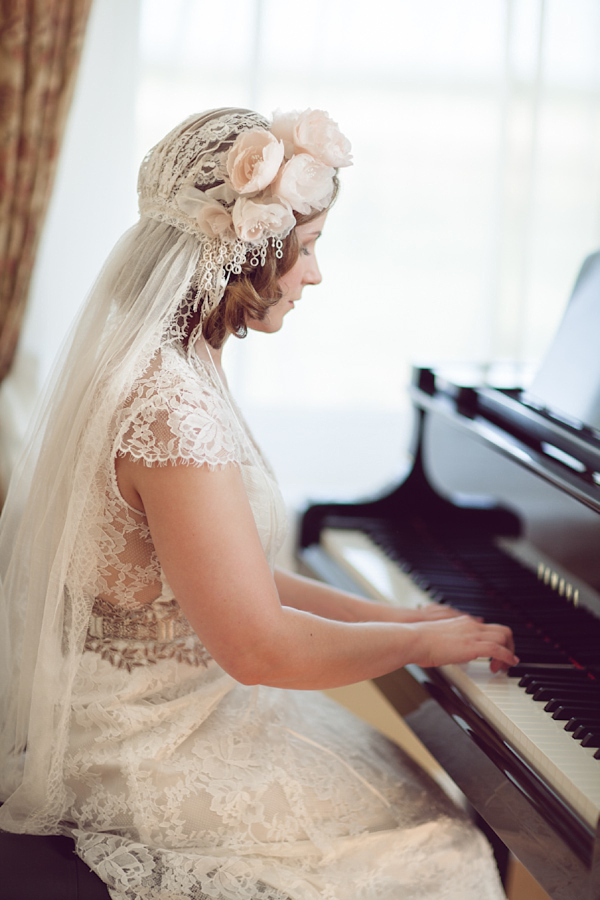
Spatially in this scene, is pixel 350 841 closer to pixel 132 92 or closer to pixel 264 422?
pixel 264 422

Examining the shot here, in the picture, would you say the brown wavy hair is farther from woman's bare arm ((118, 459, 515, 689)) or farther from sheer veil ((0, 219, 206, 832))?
woman's bare arm ((118, 459, 515, 689))

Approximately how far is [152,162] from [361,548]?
111 centimetres

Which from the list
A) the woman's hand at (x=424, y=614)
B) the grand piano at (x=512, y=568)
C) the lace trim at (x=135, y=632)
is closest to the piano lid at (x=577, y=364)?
the grand piano at (x=512, y=568)

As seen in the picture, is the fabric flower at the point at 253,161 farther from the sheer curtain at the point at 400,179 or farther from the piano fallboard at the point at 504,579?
the sheer curtain at the point at 400,179

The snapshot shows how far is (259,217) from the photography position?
1343 millimetres

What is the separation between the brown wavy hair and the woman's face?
13mm

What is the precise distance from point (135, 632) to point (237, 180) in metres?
0.69

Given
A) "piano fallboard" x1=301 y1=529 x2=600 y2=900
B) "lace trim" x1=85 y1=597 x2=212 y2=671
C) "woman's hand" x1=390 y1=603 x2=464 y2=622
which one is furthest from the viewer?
"woman's hand" x1=390 y1=603 x2=464 y2=622

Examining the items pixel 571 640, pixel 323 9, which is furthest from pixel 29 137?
pixel 571 640

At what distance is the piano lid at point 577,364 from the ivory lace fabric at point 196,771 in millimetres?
712

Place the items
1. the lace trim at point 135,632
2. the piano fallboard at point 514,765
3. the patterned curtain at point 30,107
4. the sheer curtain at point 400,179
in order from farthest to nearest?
1. the sheer curtain at point 400,179
2. the patterned curtain at point 30,107
3. the lace trim at point 135,632
4. the piano fallboard at point 514,765

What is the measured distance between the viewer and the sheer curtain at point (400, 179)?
9.95 feet

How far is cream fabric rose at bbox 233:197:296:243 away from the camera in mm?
1338

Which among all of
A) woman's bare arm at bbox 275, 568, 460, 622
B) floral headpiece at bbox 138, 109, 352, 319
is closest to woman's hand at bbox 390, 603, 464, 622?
woman's bare arm at bbox 275, 568, 460, 622
